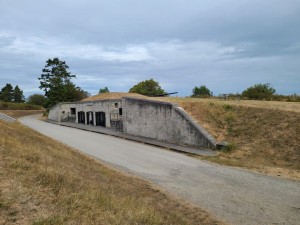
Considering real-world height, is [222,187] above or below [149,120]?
below

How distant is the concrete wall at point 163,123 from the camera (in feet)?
73.9

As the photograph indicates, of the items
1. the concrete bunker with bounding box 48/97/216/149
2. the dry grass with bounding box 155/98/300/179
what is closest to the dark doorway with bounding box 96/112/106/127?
the concrete bunker with bounding box 48/97/216/149

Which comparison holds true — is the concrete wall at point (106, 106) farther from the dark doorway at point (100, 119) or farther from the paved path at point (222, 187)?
the paved path at point (222, 187)

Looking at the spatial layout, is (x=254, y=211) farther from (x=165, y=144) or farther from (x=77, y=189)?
(x=165, y=144)

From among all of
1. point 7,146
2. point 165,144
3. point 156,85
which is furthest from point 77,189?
point 156,85

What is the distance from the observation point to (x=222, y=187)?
11797mm

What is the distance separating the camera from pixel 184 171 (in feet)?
48.0

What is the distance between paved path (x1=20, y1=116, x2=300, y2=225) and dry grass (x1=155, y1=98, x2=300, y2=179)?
2.03 meters

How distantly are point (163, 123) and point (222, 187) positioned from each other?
14633 millimetres

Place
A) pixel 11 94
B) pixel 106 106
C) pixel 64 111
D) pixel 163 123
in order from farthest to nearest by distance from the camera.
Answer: pixel 11 94 < pixel 64 111 < pixel 106 106 < pixel 163 123

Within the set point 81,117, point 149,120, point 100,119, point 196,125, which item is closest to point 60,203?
point 196,125

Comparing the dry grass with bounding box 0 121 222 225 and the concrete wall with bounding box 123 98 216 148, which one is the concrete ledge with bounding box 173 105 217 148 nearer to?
the concrete wall with bounding box 123 98 216 148

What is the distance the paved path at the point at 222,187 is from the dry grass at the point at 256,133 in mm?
2027

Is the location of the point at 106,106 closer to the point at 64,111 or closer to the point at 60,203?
the point at 64,111
